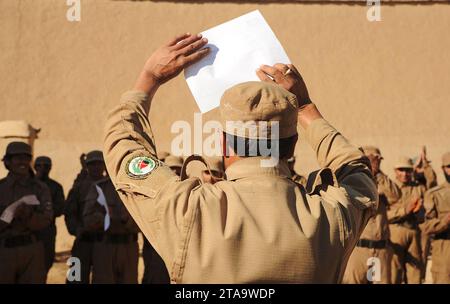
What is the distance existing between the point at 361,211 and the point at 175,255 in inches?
24.7

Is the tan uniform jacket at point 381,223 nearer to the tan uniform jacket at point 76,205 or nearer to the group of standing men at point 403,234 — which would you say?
the group of standing men at point 403,234

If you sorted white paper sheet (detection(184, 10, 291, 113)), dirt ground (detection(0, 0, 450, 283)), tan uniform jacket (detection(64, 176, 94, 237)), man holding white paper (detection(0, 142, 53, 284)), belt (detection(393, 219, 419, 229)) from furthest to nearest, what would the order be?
dirt ground (detection(0, 0, 450, 283)) → belt (detection(393, 219, 419, 229)) → tan uniform jacket (detection(64, 176, 94, 237)) → man holding white paper (detection(0, 142, 53, 284)) → white paper sheet (detection(184, 10, 291, 113))

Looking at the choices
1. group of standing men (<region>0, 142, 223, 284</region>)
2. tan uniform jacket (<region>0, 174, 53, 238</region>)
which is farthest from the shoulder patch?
tan uniform jacket (<region>0, 174, 53, 238</region>)

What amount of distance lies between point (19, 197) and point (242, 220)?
20.0 feet

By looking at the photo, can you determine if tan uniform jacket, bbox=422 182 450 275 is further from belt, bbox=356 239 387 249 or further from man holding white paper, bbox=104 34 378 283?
man holding white paper, bbox=104 34 378 283

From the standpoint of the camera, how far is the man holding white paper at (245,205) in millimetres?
2320

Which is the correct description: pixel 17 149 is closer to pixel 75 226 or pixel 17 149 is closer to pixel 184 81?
pixel 75 226

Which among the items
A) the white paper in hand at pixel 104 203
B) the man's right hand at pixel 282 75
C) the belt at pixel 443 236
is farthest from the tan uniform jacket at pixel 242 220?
the belt at pixel 443 236

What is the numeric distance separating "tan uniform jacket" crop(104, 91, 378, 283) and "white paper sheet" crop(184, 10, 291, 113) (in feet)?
0.89

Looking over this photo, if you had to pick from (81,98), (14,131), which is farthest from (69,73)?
(14,131)

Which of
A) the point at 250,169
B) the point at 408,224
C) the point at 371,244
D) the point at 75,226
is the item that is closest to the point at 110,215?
the point at 75,226

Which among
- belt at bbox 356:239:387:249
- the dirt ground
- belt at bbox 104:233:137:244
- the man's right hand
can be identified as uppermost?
the dirt ground

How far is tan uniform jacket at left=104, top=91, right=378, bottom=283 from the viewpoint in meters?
2.32

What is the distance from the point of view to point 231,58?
8.87 feet
